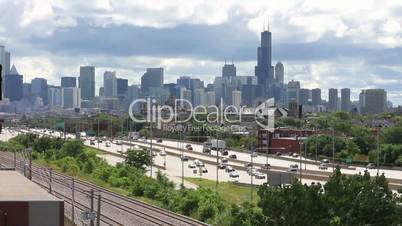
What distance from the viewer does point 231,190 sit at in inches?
3204

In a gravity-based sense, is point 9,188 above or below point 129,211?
above

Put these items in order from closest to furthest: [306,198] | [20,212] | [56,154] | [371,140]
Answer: [20,212]
[306,198]
[56,154]
[371,140]

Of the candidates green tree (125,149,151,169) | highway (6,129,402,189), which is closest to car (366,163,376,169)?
highway (6,129,402,189)

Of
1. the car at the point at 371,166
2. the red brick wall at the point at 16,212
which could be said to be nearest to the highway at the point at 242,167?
the car at the point at 371,166

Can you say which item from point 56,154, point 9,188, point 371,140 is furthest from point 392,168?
point 9,188

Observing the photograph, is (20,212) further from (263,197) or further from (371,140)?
(371,140)

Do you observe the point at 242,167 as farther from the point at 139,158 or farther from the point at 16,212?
the point at 16,212

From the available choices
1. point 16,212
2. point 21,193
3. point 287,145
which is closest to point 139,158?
point 287,145

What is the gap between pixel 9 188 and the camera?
21.3 meters

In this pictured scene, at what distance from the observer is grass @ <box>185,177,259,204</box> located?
7038cm

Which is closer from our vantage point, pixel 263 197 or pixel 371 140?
pixel 263 197

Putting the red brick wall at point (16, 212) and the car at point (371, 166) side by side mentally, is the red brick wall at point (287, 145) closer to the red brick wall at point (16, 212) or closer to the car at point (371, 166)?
the car at point (371, 166)

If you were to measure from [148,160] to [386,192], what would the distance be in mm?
72858

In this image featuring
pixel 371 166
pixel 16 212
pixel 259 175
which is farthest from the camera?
pixel 371 166
